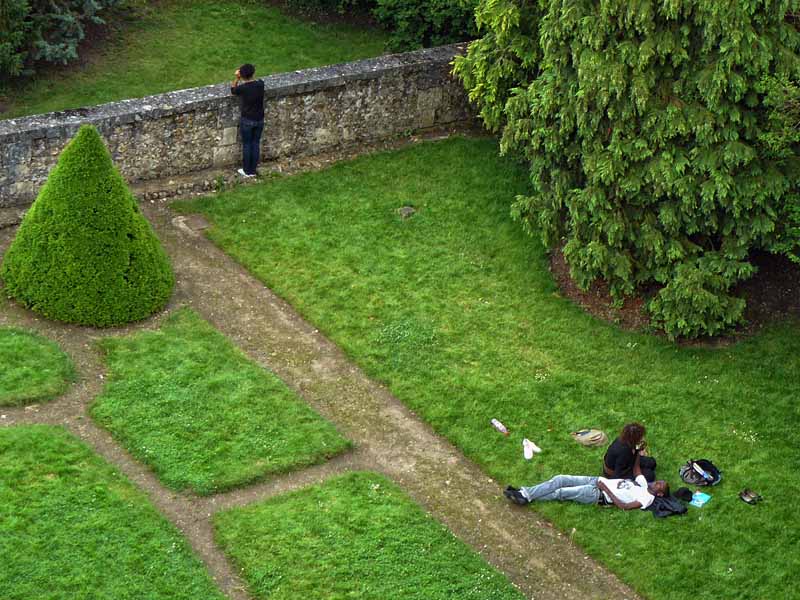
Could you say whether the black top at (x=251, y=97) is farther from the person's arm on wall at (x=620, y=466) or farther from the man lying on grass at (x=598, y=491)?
the person's arm on wall at (x=620, y=466)

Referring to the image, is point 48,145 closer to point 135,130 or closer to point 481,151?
point 135,130

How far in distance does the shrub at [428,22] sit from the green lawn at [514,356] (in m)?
3.08

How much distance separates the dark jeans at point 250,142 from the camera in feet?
70.3

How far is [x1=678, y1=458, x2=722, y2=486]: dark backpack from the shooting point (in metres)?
16.0

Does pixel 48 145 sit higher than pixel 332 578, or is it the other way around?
pixel 48 145

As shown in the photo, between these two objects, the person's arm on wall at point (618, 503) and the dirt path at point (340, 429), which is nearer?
the dirt path at point (340, 429)

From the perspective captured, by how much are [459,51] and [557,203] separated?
5.63 metres

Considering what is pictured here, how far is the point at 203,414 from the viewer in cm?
1639

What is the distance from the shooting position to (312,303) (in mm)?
19016

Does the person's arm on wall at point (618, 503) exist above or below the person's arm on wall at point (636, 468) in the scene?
below

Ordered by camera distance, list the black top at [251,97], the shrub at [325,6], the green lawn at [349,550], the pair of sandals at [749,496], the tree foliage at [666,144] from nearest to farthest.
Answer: the green lawn at [349,550] → the pair of sandals at [749,496] → the tree foliage at [666,144] → the black top at [251,97] → the shrub at [325,6]

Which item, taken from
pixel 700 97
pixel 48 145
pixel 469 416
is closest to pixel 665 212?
pixel 700 97

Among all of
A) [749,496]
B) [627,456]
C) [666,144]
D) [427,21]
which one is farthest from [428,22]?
[749,496]

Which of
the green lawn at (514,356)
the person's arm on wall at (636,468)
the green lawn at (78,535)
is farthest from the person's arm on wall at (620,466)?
the green lawn at (78,535)
